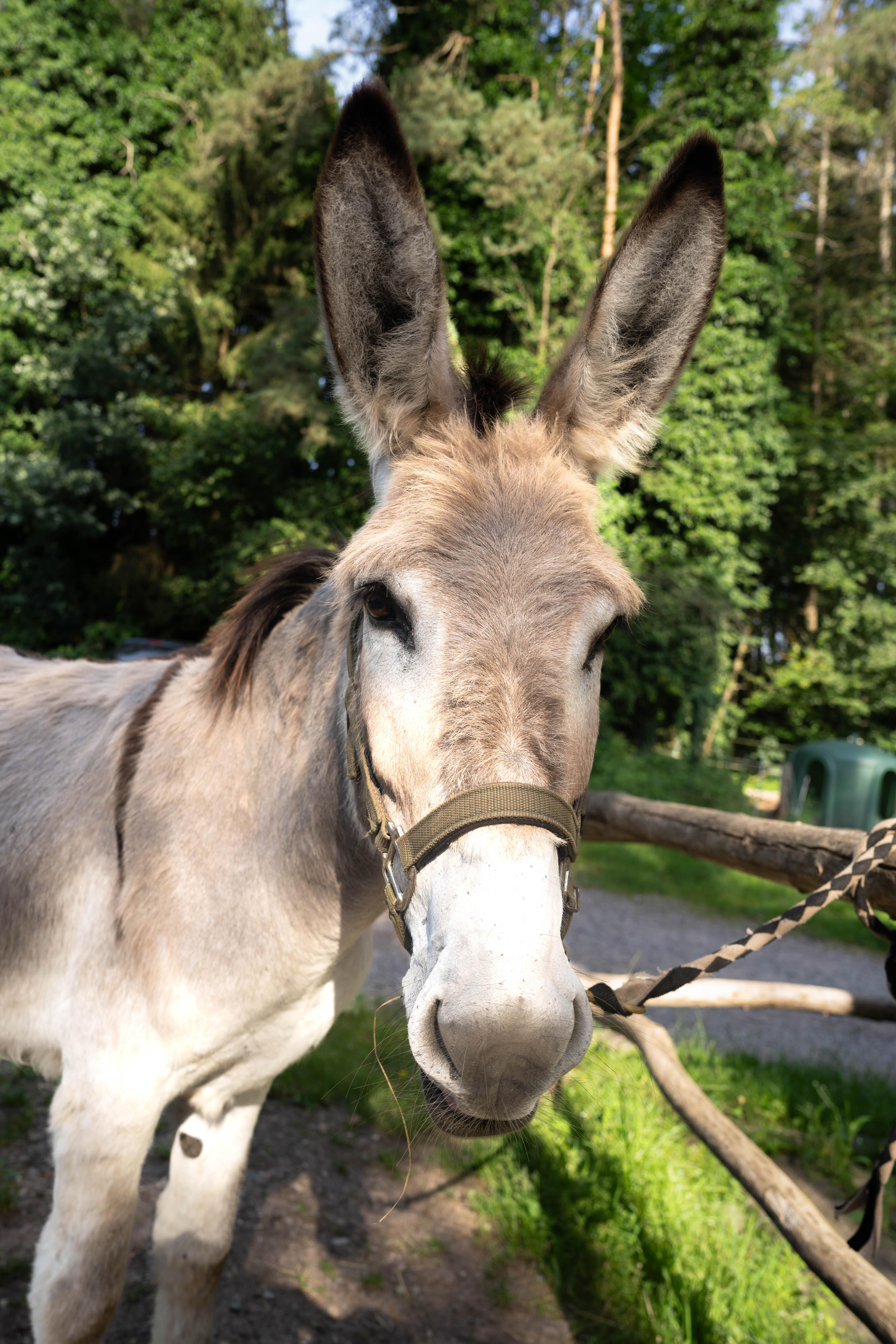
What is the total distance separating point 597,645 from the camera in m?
1.38

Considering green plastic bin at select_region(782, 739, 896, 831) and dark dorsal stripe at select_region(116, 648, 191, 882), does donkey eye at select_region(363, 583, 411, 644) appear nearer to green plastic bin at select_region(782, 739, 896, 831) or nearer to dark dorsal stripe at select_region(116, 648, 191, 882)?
dark dorsal stripe at select_region(116, 648, 191, 882)

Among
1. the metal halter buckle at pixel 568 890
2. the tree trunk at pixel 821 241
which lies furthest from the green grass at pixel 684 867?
the tree trunk at pixel 821 241

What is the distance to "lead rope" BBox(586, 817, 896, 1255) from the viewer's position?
154 cm

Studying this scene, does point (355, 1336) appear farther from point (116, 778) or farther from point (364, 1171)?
point (116, 778)

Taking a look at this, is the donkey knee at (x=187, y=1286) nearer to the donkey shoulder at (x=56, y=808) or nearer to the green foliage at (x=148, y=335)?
the donkey shoulder at (x=56, y=808)

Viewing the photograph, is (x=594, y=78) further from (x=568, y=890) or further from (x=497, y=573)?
(x=568, y=890)

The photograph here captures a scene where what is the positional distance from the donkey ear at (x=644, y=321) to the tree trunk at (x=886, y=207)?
2589cm

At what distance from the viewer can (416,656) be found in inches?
50.0

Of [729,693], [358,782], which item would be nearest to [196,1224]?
[358,782]

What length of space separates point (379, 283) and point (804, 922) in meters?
1.67

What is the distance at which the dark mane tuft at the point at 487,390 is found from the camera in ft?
5.16

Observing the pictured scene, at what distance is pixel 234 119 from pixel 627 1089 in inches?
772

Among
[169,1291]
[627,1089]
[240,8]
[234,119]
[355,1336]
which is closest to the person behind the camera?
[169,1291]

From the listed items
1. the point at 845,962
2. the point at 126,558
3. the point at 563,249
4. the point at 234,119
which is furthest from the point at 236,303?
the point at 845,962
